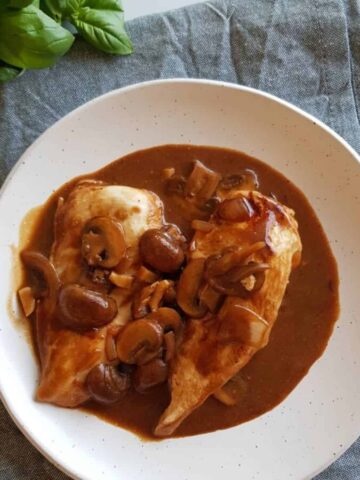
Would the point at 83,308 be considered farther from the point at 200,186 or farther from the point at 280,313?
Answer: the point at 280,313

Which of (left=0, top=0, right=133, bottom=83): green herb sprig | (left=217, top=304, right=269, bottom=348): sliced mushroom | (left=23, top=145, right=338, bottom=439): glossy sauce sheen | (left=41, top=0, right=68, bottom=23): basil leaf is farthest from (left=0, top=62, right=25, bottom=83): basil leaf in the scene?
(left=217, top=304, right=269, bottom=348): sliced mushroom

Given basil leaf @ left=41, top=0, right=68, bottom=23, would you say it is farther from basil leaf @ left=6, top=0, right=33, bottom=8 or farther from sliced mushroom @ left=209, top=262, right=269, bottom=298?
sliced mushroom @ left=209, top=262, right=269, bottom=298

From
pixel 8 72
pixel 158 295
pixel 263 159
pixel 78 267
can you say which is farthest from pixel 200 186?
pixel 8 72

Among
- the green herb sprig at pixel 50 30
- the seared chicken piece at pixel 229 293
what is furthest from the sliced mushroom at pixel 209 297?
the green herb sprig at pixel 50 30

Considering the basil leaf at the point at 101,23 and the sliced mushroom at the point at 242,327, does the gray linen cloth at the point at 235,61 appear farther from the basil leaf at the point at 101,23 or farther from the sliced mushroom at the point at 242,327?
the sliced mushroom at the point at 242,327

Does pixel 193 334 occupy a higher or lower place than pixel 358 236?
lower

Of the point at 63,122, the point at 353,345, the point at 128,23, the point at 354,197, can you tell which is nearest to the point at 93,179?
the point at 63,122

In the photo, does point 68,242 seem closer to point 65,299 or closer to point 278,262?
point 65,299
